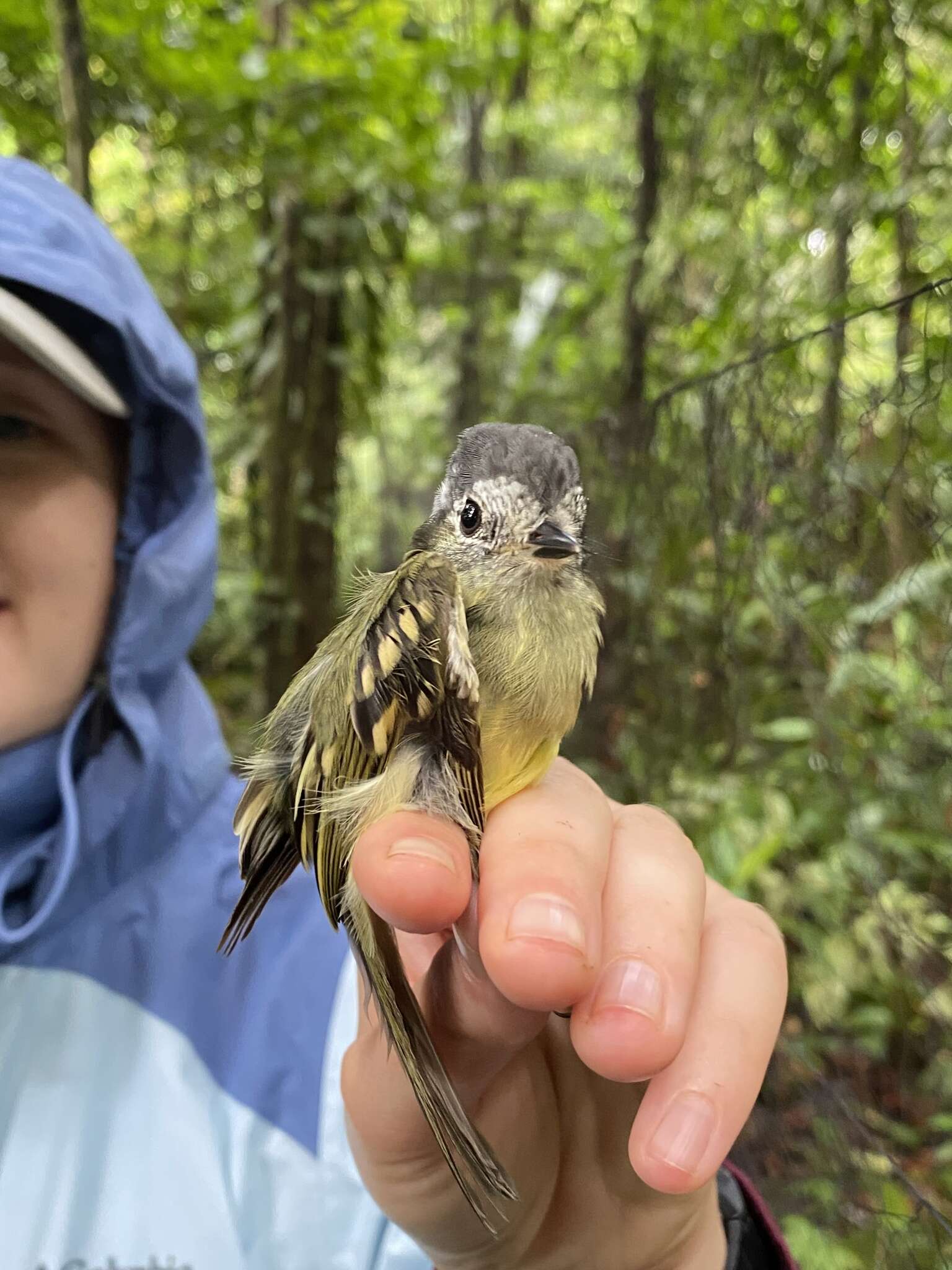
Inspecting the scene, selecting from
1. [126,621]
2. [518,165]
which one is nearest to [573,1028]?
[126,621]

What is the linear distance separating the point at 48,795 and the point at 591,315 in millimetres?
2183

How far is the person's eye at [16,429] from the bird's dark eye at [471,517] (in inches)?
29.2

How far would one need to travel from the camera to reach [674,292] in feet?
6.77

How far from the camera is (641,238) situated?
221 centimetres

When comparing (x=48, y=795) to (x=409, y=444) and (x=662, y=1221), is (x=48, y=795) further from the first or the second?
(x=409, y=444)

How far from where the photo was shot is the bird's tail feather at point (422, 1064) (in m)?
0.61

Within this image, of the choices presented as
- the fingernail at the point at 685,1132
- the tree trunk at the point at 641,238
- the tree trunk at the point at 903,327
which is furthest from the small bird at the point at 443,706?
the tree trunk at the point at 641,238

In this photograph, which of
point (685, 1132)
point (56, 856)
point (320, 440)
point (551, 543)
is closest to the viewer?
point (685, 1132)

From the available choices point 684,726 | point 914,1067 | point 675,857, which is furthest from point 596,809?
point 914,1067

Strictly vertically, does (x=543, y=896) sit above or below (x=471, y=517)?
below

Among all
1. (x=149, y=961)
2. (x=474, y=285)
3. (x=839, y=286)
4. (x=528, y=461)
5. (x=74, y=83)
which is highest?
(x=474, y=285)

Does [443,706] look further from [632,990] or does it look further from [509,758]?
[632,990]

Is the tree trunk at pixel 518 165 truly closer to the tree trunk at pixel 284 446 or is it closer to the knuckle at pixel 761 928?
the tree trunk at pixel 284 446

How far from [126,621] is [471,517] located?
2.30ft
